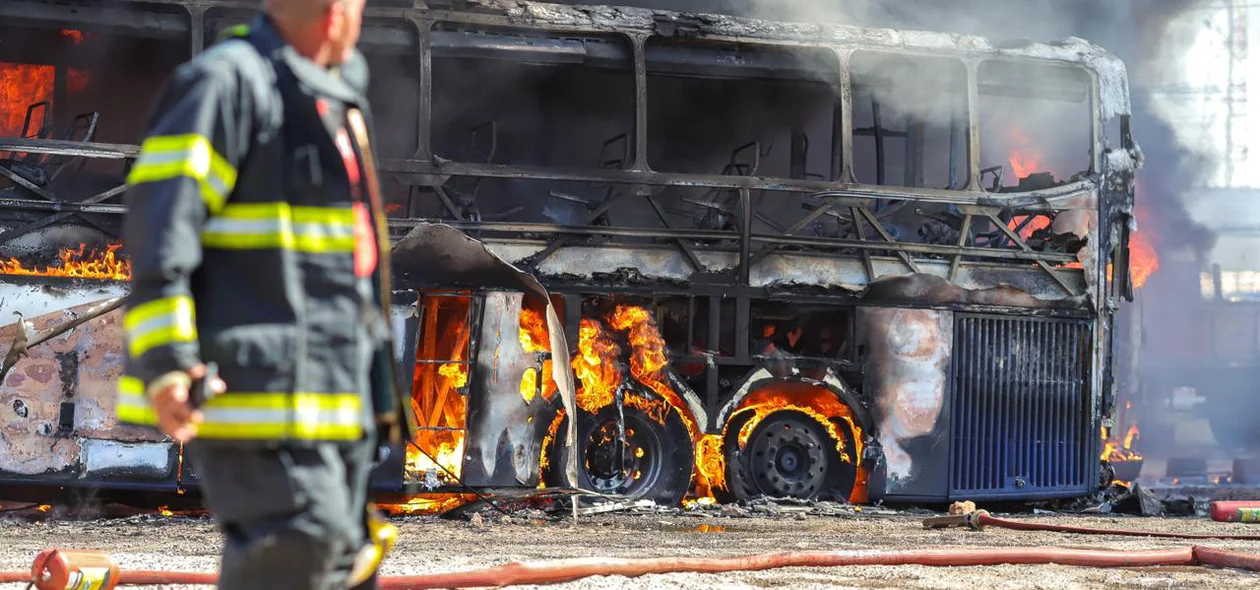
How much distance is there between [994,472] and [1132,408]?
21.6 meters

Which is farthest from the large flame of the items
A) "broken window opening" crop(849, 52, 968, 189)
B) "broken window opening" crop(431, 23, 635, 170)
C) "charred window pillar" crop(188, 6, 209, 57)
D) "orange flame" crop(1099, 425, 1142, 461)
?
"orange flame" crop(1099, 425, 1142, 461)

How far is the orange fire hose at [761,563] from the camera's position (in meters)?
4.55

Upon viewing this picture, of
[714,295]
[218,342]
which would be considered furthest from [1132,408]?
[218,342]

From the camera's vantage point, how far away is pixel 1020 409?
441 inches

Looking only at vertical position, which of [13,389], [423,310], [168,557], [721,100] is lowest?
[168,557]

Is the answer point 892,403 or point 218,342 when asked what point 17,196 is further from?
point 218,342

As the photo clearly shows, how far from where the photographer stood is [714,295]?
10.4 metres

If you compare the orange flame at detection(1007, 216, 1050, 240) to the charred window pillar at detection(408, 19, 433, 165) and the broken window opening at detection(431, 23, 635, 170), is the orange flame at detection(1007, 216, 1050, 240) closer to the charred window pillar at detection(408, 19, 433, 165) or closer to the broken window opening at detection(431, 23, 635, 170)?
the broken window opening at detection(431, 23, 635, 170)

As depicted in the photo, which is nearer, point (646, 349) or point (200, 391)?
point (200, 391)

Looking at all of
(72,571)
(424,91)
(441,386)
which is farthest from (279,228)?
(424,91)

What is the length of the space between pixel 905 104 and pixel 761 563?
6718 millimetres

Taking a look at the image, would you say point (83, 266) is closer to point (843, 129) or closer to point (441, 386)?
point (441, 386)

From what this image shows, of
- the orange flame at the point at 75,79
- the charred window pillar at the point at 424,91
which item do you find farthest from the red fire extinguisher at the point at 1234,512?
the orange flame at the point at 75,79

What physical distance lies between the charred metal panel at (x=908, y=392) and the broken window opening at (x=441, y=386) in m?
3.02
